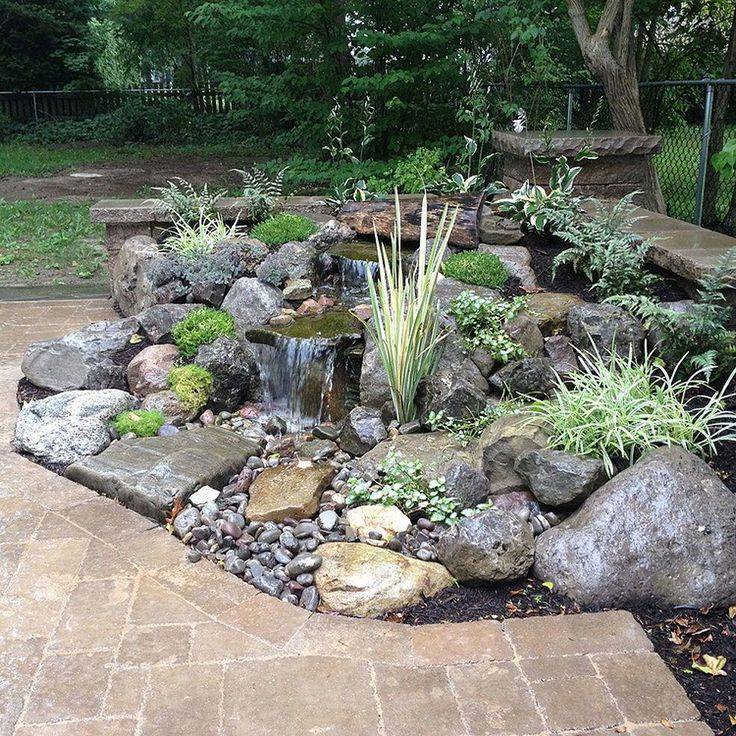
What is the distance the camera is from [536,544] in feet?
9.65

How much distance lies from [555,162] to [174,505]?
3799 mm

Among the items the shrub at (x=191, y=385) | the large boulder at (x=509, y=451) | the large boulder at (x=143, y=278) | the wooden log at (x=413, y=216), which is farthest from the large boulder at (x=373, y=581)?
the large boulder at (x=143, y=278)

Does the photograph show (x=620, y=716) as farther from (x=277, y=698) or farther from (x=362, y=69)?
(x=362, y=69)

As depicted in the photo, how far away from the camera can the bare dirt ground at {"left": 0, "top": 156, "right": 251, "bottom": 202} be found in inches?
424

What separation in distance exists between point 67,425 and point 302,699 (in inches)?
84.2

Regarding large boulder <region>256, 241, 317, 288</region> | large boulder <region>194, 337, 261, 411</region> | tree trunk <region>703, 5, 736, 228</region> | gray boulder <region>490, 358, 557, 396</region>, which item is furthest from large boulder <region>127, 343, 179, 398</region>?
tree trunk <region>703, 5, 736, 228</region>

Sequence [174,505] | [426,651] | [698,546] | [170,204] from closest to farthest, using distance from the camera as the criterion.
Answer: [426,651], [698,546], [174,505], [170,204]

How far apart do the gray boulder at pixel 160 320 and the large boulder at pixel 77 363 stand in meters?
0.19

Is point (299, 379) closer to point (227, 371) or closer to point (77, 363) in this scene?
point (227, 371)

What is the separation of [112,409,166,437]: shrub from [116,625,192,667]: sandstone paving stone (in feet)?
5.02

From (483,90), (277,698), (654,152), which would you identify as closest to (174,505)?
(277,698)

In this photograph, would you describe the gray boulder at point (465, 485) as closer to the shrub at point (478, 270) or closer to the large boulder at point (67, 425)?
the shrub at point (478, 270)

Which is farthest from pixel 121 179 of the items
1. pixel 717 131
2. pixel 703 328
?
pixel 703 328

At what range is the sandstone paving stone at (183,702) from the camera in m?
2.20
